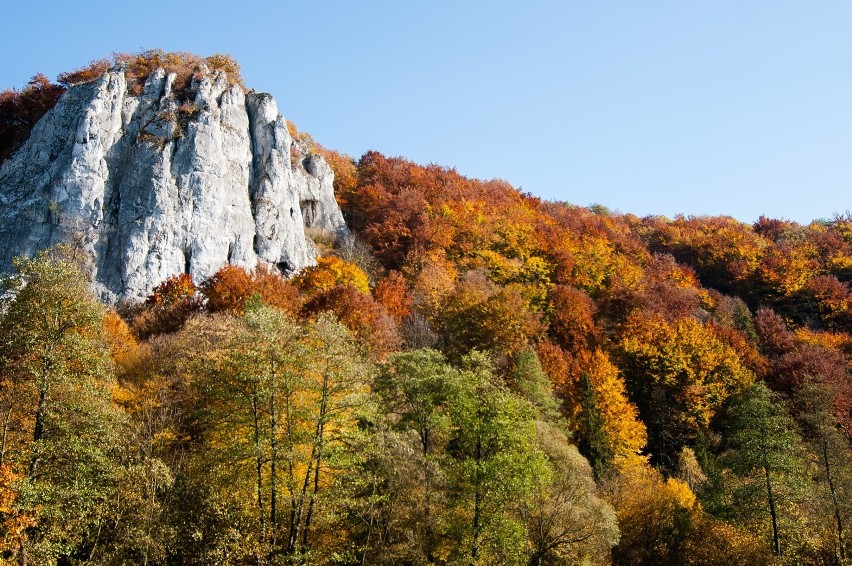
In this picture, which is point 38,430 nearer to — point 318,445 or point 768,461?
point 318,445

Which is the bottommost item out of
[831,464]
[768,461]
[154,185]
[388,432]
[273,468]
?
[831,464]

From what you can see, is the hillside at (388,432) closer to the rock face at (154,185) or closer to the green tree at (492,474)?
the green tree at (492,474)

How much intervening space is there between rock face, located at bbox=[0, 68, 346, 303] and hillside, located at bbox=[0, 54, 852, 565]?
8.17 ft

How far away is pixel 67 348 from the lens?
59.7 feet

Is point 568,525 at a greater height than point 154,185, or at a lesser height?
lesser

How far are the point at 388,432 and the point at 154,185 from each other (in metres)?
34.7

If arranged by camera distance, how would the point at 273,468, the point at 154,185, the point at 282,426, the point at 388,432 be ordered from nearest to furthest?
the point at 273,468
the point at 282,426
the point at 388,432
the point at 154,185

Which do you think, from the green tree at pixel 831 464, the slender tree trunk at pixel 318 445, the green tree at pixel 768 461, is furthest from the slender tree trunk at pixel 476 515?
the green tree at pixel 831 464

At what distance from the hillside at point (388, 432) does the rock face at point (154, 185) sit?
8.17 ft

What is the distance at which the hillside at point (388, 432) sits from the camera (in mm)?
18266

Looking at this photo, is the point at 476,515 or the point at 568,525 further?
the point at 568,525

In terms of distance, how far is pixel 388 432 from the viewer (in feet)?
75.7

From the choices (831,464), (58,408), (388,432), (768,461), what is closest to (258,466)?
(388,432)

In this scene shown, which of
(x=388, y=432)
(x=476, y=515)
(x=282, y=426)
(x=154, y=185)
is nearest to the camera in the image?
(x=282, y=426)
